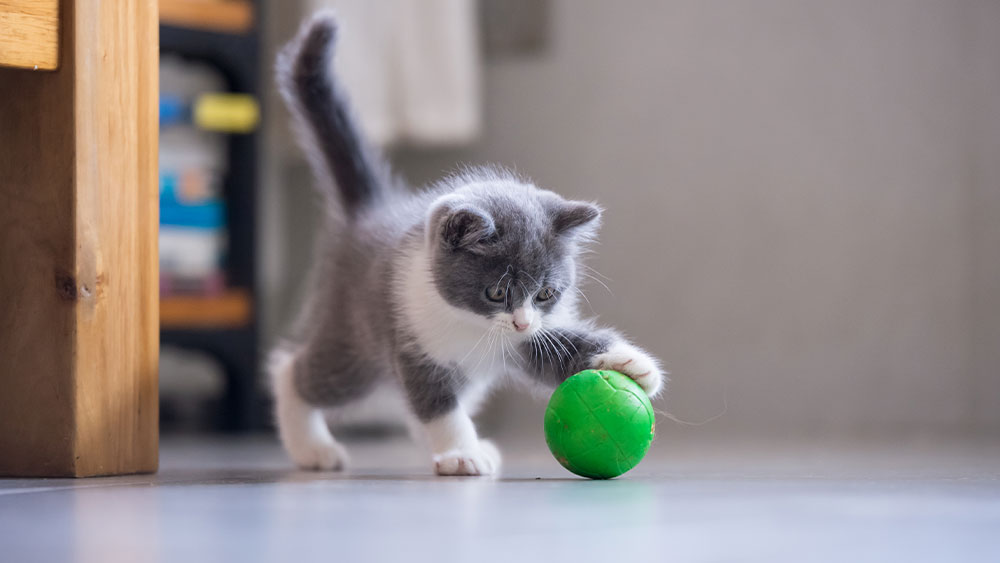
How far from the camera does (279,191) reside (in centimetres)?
390

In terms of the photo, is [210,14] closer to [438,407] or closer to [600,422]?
[438,407]

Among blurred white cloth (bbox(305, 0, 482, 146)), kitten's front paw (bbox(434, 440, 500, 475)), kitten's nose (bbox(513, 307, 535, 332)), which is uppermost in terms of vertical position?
blurred white cloth (bbox(305, 0, 482, 146))

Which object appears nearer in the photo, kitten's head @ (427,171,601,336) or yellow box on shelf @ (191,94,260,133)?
kitten's head @ (427,171,601,336)

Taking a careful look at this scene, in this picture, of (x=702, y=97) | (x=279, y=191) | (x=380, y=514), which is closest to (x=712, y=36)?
(x=702, y=97)

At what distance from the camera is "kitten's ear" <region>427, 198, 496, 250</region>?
1555 mm

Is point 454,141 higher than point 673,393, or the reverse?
point 454,141

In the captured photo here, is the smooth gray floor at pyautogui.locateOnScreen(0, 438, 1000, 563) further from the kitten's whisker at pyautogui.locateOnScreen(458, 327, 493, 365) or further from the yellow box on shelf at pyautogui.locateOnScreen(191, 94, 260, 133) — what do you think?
the yellow box on shelf at pyautogui.locateOnScreen(191, 94, 260, 133)

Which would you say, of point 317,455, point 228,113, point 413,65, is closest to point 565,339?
point 317,455

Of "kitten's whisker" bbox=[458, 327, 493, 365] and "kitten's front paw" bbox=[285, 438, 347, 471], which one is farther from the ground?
"kitten's whisker" bbox=[458, 327, 493, 365]

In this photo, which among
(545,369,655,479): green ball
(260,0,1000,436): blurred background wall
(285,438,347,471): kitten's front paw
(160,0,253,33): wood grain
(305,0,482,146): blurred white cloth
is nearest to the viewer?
(545,369,655,479): green ball

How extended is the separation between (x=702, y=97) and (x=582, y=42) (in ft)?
1.38

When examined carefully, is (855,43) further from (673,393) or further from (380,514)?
(380,514)

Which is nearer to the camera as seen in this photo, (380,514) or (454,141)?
(380,514)

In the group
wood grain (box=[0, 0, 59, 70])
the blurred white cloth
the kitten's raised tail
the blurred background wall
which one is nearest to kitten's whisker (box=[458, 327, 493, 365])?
the kitten's raised tail
